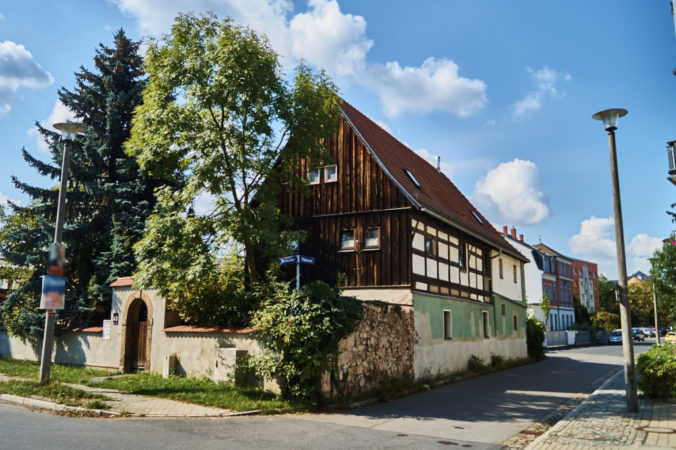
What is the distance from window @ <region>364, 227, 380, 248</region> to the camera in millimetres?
18891

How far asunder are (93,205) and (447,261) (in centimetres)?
1608

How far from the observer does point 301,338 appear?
1223 centimetres


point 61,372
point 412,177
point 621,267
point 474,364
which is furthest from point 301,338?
point 474,364

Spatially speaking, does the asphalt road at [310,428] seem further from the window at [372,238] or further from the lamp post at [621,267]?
the window at [372,238]

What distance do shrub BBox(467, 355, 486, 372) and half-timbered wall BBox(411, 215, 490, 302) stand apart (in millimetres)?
2656

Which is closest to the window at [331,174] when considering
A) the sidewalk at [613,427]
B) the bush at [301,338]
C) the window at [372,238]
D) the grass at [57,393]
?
the window at [372,238]

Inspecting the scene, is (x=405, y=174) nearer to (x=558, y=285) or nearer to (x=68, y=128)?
(x=68, y=128)

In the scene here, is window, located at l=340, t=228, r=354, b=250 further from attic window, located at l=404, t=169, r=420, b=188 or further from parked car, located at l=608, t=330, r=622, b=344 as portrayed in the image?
parked car, located at l=608, t=330, r=622, b=344

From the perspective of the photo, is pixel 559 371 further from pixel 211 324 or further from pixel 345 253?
pixel 211 324

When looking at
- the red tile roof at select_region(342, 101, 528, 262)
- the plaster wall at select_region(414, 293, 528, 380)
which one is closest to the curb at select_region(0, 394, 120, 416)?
the plaster wall at select_region(414, 293, 528, 380)

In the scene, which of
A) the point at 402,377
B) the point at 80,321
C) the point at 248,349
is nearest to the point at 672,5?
the point at 402,377

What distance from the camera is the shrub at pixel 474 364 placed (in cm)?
2225

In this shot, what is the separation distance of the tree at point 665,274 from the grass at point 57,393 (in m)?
33.7

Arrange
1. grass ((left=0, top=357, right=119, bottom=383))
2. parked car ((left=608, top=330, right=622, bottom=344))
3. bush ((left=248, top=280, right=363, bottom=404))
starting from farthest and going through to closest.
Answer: parked car ((left=608, top=330, right=622, bottom=344))
grass ((left=0, top=357, right=119, bottom=383))
bush ((left=248, top=280, right=363, bottom=404))
